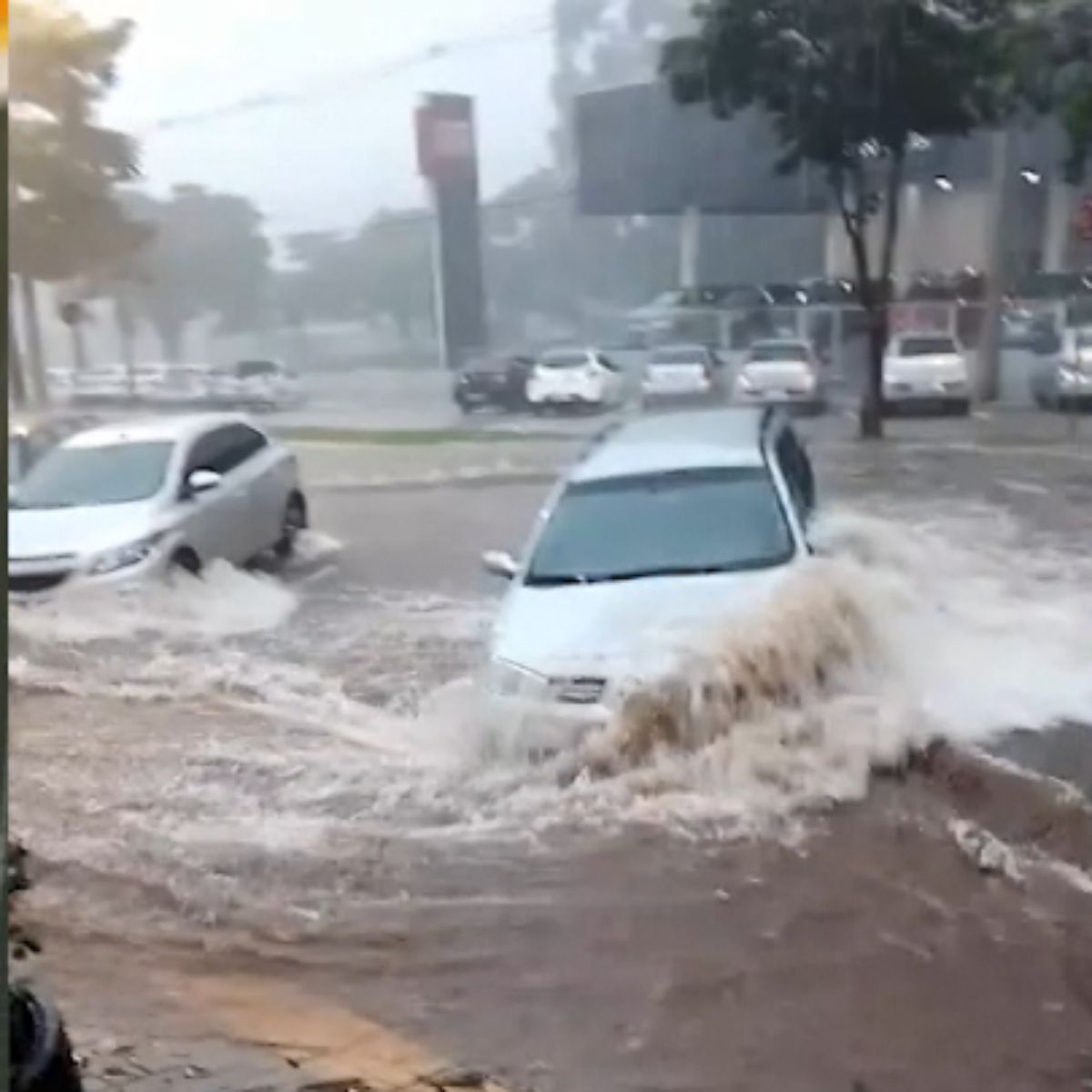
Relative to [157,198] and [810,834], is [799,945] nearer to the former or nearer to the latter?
[810,834]

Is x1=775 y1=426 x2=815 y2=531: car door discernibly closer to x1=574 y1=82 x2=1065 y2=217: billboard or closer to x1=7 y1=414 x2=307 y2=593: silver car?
x1=574 y1=82 x2=1065 y2=217: billboard

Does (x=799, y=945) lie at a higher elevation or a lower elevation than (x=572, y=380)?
lower

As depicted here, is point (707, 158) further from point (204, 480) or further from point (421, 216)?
point (204, 480)

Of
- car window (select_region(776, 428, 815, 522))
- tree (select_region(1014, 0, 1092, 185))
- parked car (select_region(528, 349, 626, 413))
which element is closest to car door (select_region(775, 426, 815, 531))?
car window (select_region(776, 428, 815, 522))

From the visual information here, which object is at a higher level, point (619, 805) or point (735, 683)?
point (735, 683)

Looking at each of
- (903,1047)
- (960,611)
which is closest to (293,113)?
(960,611)

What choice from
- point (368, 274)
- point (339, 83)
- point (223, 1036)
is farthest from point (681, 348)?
point (223, 1036)

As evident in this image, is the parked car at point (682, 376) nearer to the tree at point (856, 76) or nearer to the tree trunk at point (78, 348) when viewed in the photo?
the tree at point (856, 76)

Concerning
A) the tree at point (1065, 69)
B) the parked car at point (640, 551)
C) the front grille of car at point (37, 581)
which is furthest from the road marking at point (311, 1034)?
the tree at point (1065, 69)
